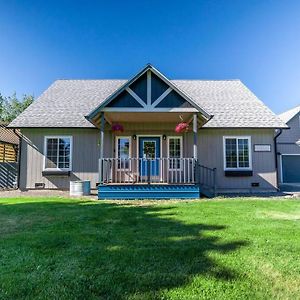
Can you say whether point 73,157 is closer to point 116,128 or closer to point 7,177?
point 116,128

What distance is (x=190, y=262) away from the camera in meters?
3.34

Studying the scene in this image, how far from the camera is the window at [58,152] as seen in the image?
40.5 ft

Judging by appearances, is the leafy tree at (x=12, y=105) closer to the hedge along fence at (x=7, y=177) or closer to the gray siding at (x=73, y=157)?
the hedge along fence at (x=7, y=177)

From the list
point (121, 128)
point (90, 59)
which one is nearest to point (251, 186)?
point (121, 128)

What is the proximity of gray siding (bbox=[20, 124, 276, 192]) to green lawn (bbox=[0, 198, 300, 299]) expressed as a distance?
587cm

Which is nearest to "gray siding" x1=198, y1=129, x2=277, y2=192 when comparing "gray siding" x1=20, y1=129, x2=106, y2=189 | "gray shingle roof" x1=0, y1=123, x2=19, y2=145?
"gray siding" x1=20, y1=129, x2=106, y2=189

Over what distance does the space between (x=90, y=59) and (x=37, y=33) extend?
6558mm

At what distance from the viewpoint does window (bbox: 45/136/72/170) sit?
12352 mm

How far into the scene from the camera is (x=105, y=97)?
14.6 metres

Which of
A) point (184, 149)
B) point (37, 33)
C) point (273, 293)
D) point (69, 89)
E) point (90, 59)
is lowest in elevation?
point (273, 293)

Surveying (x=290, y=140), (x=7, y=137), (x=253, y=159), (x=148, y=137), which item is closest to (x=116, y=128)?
(x=148, y=137)

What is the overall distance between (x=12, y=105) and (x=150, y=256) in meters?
40.9

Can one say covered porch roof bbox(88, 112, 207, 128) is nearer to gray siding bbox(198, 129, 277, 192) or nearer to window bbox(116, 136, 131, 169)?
window bbox(116, 136, 131, 169)

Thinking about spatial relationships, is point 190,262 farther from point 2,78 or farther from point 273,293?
point 2,78
